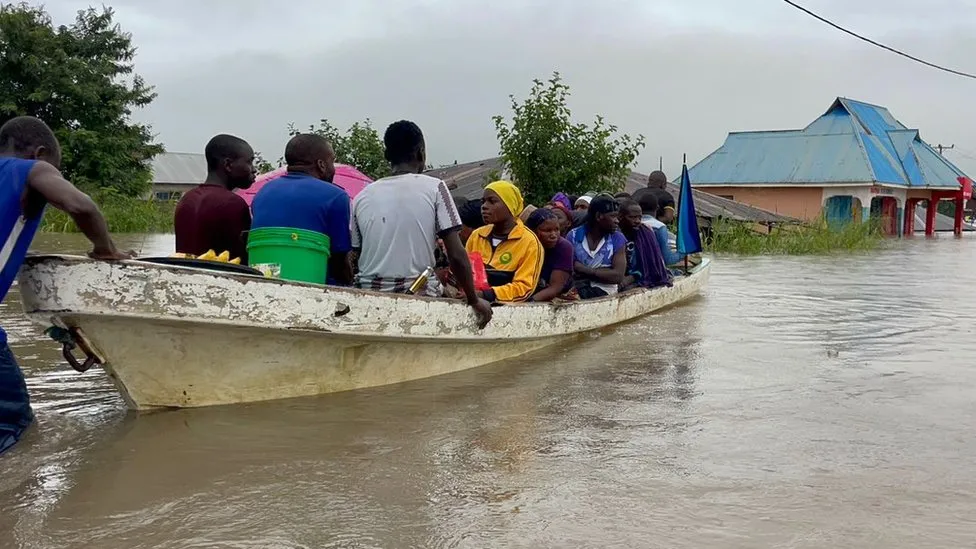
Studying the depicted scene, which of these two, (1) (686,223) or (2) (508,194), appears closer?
(2) (508,194)

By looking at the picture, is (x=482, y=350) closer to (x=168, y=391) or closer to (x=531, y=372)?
(x=531, y=372)

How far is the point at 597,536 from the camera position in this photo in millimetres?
3037

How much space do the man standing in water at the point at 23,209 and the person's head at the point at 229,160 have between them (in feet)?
3.39

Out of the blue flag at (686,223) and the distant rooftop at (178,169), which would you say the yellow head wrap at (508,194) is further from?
the distant rooftop at (178,169)

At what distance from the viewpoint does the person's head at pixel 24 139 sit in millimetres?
3945

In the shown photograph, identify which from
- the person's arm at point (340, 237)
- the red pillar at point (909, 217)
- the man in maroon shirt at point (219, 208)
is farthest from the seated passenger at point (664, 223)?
the red pillar at point (909, 217)

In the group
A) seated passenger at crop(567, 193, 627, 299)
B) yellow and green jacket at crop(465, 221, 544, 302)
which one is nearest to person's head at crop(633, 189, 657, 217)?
seated passenger at crop(567, 193, 627, 299)

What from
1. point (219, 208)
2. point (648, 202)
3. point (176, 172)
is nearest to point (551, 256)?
point (219, 208)

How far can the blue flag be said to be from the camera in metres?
11.2

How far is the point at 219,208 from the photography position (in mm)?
4898

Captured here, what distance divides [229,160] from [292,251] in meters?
0.73

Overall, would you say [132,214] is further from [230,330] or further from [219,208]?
[230,330]

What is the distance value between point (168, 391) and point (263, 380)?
0.48m

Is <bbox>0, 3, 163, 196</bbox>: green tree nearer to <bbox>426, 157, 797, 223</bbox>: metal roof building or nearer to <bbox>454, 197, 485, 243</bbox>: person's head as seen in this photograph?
<bbox>426, 157, 797, 223</bbox>: metal roof building
